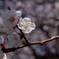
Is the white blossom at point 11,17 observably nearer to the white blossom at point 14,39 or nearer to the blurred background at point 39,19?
the white blossom at point 14,39

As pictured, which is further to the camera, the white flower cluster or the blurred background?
the blurred background

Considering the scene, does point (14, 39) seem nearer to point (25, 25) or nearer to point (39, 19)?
point (25, 25)

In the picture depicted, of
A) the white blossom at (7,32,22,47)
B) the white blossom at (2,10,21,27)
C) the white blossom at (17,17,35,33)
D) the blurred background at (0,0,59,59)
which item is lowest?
the blurred background at (0,0,59,59)

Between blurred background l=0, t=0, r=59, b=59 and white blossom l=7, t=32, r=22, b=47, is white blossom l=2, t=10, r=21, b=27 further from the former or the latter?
blurred background l=0, t=0, r=59, b=59


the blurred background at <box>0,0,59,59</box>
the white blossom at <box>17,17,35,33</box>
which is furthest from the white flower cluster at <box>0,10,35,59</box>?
the blurred background at <box>0,0,59,59</box>

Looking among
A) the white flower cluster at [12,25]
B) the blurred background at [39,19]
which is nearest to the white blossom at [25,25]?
the white flower cluster at [12,25]

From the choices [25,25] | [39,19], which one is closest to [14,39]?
[25,25]
